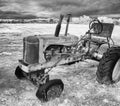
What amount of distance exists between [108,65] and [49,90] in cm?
172

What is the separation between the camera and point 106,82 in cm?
429

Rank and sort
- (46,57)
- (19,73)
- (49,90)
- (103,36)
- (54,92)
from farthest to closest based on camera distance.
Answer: (103,36) < (19,73) < (46,57) < (54,92) < (49,90)

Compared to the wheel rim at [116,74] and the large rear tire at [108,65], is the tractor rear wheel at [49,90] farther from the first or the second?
the wheel rim at [116,74]

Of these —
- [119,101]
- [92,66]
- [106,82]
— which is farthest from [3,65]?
[119,101]

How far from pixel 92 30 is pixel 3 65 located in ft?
11.9

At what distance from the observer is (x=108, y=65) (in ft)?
13.4

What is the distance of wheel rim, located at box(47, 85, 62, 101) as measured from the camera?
347 centimetres

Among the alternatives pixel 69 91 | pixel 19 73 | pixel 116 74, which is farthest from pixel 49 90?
pixel 116 74

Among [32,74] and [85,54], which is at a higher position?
[85,54]

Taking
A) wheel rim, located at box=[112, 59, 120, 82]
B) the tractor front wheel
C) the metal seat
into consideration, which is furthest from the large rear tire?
the tractor front wheel

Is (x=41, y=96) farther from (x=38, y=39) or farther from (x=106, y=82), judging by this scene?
(x=106, y=82)

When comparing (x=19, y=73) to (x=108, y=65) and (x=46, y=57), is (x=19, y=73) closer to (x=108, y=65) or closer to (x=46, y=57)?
(x=46, y=57)

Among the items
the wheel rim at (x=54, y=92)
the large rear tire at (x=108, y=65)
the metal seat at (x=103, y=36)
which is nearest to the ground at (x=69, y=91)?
the wheel rim at (x=54, y=92)

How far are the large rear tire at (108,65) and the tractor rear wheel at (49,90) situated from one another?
1197mm
